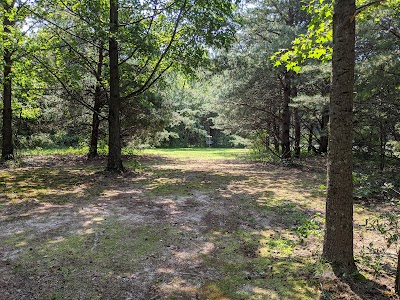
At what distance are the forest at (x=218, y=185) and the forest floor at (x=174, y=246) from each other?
0.07 ft

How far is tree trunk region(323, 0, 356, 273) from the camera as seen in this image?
2.74 meters

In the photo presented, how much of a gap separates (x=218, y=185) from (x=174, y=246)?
4192mm

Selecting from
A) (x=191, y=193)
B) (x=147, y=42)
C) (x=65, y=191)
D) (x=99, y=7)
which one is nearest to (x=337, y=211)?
(x=191, y=193)

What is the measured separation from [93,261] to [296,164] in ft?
32.4

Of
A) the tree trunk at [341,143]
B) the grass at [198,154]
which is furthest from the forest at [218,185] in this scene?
the grass at [198,154]

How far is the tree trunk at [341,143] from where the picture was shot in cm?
274

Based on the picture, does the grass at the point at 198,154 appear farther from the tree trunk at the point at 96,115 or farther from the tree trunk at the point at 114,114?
the tree trunk at the point at 114,114

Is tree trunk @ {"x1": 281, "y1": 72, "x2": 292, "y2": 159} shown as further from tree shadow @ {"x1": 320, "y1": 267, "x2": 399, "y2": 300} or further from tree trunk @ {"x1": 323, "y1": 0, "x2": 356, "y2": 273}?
tree shadow @ {"x1": 320, "y1": 267, "x2": 399, "y2": 300}

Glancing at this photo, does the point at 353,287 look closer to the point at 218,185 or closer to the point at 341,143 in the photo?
the point at 341,143

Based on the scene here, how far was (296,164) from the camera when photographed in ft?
38.8

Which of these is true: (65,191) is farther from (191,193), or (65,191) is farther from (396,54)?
(396,54)

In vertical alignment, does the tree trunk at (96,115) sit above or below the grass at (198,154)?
above

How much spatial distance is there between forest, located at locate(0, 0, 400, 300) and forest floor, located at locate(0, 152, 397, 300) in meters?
0.02

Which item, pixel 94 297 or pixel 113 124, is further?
pixel 113 124
